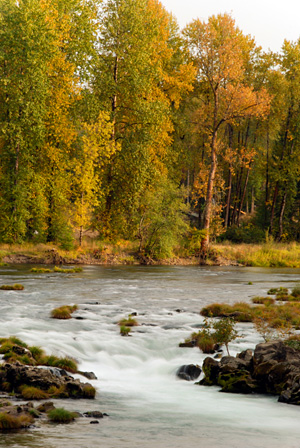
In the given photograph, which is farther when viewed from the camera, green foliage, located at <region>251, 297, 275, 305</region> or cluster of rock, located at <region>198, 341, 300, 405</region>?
green foliage, located at <region>251, 297, 275, 305</region>

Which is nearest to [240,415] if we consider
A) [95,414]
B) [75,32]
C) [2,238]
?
[95,414]

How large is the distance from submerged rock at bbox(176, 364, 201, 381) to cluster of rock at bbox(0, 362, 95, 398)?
261 centimetres

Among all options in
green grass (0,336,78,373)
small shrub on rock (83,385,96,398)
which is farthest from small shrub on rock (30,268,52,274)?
small shrub on rock (83,385,96,398)

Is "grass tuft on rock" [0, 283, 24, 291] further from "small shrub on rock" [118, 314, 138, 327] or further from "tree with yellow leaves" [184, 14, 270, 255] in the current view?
"tree with yellow leaves" [184, 14, 270, 255]

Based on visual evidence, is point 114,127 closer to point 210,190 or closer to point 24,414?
point 210,190

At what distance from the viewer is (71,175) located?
39.9 meters

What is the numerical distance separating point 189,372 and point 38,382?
3.67 m

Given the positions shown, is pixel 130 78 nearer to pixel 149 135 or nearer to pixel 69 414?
→ pixel 149 135

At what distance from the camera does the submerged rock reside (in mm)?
12164

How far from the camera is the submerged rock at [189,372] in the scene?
12164 mm

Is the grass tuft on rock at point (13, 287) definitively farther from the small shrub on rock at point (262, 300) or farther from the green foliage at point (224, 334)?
the green foliage at point (224, 334)

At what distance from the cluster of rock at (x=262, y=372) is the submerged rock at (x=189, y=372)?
1.08ft

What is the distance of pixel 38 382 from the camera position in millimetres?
10273

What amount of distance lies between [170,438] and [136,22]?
40.0 metres
